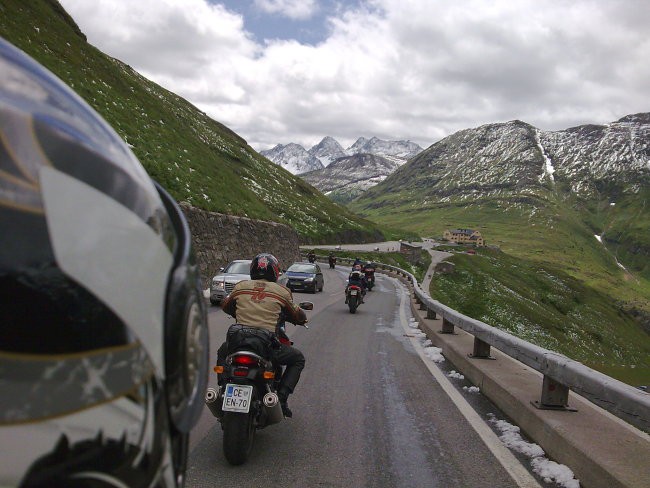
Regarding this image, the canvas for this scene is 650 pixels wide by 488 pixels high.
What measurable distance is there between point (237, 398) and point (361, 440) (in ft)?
4.73

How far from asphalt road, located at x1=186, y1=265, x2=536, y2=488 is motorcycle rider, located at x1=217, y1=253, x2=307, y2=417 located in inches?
22.8

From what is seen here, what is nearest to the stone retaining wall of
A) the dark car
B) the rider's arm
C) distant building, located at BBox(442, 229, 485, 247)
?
the dark car

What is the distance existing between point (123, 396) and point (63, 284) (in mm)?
338

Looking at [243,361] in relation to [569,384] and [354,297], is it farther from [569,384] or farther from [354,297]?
[354,297]

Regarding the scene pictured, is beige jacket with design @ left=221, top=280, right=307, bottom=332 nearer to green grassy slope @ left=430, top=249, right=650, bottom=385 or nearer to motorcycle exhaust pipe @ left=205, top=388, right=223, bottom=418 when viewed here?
motorcycle exhaust pipe @ left=205, top=388, right=223, bottom=418

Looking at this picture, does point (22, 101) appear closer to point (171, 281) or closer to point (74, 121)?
point (74, 121)

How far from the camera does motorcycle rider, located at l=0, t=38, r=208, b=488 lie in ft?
4.30

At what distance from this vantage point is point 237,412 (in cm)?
457

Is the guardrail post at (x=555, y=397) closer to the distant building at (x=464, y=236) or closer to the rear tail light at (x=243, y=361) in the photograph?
the rear tail light at (x=243, y=361)

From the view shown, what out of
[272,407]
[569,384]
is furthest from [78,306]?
[569,384]

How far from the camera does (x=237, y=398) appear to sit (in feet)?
15.0

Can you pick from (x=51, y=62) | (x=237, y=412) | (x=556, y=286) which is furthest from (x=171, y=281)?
(x=556, y=286)

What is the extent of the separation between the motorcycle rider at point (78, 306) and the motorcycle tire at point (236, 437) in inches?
119

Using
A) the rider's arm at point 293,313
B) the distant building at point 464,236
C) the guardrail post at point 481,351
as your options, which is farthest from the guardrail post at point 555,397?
the distant building at point 464,236
